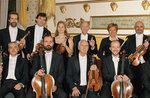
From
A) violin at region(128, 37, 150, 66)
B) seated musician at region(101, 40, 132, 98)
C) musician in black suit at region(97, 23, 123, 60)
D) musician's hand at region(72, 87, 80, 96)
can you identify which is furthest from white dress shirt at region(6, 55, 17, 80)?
violin at region(128, 37, 150, 66)

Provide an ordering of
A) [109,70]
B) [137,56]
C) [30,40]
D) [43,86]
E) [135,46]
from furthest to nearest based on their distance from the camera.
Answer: [30,40] < [135,46] < [137,56] < [109,70] < [43,86]

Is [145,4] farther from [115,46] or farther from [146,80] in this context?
[146,80]

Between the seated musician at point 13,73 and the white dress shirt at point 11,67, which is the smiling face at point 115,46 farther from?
the white dress shirt at point 11,67

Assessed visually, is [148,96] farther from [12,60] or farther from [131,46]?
[12,60]

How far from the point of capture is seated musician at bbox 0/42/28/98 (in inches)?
118

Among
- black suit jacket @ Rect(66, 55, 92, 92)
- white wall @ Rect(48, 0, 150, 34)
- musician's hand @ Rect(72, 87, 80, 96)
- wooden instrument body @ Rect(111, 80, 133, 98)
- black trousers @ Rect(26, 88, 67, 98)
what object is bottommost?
black trousers @ Rect(26, 88, 67, 98)

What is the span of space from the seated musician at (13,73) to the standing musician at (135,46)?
5.82 ft

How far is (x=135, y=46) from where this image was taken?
3660 millimetres

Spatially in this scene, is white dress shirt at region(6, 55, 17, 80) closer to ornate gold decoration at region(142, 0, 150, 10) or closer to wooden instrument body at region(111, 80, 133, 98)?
wooden instrument body at region(111, 80, 133, 98)

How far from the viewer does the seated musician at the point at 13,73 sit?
3.00 meters

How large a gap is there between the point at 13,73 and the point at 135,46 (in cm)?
208

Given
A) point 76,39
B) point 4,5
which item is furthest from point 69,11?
point 76,39

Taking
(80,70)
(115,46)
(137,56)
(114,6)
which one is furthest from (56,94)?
(114,6)

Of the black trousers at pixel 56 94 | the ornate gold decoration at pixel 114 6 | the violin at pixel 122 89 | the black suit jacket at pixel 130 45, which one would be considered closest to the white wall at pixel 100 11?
the ornate gold decoration at pixel 114 6
